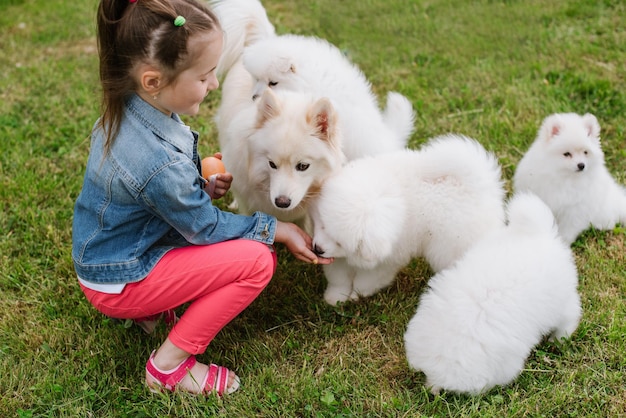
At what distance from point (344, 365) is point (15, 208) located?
7.95 feet

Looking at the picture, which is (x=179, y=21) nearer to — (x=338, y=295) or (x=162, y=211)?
(x=162, y=211)

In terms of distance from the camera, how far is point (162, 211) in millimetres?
2492

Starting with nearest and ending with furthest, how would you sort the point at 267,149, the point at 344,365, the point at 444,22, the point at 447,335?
the point at 447,335 < the point at 344,365 < the point at 267,149 < the point at 444,22

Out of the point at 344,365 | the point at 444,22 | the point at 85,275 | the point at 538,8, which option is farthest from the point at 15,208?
the point at 538,8

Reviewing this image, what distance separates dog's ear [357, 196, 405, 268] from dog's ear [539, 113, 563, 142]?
122 centimetres

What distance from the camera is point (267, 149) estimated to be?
3.12m

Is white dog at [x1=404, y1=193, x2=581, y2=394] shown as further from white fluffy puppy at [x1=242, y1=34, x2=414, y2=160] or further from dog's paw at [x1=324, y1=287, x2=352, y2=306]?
white fluffy puppy at [x1=242, y1=34, x2=414, y2=160]

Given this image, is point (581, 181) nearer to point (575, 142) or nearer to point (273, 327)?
point (575, 142)

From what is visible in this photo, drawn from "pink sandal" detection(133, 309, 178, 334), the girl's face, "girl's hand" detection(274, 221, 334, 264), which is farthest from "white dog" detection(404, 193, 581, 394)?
the girl's face

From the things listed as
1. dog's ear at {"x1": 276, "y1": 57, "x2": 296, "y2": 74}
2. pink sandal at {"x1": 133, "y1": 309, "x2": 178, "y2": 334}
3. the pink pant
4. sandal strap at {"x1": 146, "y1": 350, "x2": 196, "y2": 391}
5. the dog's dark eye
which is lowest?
pink sandal at {"x1": 133, "y1": 309, "x2": 178, "y2": 334}

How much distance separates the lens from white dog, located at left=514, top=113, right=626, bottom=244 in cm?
350

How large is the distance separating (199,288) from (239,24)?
7.24ft

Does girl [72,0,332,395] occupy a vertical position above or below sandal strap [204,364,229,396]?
above

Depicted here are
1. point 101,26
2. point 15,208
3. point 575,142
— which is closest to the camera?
point 101,26
